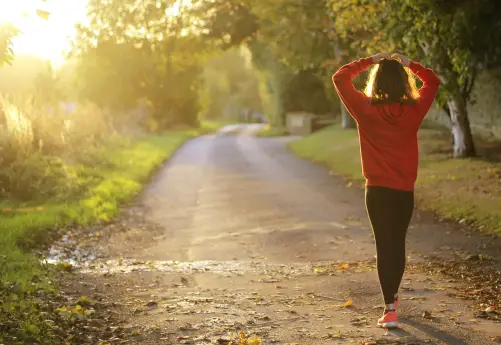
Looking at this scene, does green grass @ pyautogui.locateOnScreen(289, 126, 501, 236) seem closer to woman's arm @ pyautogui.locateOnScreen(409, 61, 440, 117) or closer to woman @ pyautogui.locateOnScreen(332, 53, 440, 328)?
woman's arm @ pyautogui.locateOnScreen(409, 61, 440, 117)

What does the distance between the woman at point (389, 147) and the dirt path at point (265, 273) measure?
23.2 inches

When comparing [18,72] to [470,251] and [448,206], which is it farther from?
[470,251]

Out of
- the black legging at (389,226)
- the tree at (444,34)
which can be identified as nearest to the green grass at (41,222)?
the black legging at (389,226)

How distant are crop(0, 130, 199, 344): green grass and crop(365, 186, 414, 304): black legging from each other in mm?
2715

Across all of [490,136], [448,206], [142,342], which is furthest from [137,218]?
[490,136]

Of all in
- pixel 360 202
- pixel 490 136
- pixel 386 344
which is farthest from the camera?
pixel 490 136

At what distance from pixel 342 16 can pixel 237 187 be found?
525 cm

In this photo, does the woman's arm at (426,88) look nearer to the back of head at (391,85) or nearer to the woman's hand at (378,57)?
the back of head at (391,85)

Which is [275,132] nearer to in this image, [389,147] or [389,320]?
[389,147]

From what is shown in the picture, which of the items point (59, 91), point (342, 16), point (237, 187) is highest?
point (342, 16)

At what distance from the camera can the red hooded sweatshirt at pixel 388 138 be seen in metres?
6.07

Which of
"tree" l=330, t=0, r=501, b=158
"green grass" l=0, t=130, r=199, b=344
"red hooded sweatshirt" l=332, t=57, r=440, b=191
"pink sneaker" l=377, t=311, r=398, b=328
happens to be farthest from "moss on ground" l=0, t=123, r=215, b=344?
"tree" l=330, t=0, r=501, b=158

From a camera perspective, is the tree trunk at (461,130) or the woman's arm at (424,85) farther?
the tree trunk at (461,130)

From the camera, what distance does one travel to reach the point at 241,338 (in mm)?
5887
